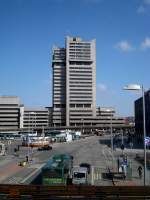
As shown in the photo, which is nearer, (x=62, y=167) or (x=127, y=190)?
(x=127, y=190)

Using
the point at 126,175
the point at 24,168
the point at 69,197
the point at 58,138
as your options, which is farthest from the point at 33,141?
the point at 69,197

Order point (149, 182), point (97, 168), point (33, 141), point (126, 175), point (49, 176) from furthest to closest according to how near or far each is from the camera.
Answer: point (33, 141) → point (97, 168) → point (126, 175) → point (149, 182) → point (49, 176)

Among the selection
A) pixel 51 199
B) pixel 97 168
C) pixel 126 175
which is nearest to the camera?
pixel 51 199

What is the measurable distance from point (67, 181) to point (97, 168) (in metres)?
21.7

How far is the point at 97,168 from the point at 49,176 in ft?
75.4

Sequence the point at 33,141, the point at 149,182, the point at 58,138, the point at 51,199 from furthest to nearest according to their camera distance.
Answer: the point at 58,138, the point at 33,141, the point at 149,182, the point at 51,199

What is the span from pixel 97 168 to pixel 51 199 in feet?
130

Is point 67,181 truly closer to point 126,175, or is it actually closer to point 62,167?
point 62,167

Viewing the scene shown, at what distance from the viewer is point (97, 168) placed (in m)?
63.6

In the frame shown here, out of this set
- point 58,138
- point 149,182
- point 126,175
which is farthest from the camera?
point 58,138

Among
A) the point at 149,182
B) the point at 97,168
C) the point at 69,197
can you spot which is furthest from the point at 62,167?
the point at 97,168

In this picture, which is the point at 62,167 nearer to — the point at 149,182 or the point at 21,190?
the point at 149,182

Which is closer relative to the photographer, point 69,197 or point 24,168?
point 69,197

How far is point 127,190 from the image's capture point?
2489cm
